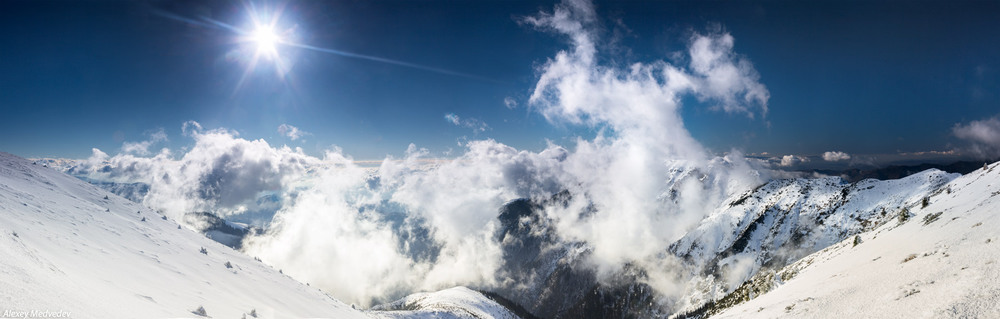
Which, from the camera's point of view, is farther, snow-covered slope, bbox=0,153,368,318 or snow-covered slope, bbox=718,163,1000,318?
snow-covered slope, bbox=718,163,1000,318

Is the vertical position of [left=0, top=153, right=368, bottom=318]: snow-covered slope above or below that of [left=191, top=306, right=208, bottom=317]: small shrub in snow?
above

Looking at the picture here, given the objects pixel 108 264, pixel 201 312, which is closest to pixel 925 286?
pixel 201 312

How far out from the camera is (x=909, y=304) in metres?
16.0

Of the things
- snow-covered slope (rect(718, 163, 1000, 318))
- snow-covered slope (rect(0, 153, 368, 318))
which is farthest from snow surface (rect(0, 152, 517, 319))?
snow-covered slope (rect(718, 163, 1000, 318))

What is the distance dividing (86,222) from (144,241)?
2548 millimetres

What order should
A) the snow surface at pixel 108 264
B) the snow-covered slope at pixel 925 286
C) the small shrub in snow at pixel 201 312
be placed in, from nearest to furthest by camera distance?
the snow surface at pixel 108 264 → the small shrub in snow at pixel 201 312 → the snow-covered slope at pixel 925 286

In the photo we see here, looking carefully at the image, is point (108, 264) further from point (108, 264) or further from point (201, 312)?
point (201, 312)

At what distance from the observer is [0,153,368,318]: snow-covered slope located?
8.84 m

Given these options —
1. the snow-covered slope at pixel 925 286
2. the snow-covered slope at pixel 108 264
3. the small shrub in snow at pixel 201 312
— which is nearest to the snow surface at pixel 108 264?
the snow-covered slope at pixel 108 264

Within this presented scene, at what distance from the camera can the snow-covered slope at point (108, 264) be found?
8844 millimetres

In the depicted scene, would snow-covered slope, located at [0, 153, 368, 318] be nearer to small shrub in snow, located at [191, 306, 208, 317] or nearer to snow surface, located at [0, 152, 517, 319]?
snow surface, located at [0, 152, 517, 319]

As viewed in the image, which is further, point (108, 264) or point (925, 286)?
point (925, 286)

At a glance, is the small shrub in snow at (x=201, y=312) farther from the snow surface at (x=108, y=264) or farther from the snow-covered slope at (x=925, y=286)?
the snow-covered slope at (x=925, y=286)

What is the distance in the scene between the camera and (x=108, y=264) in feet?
45.1
